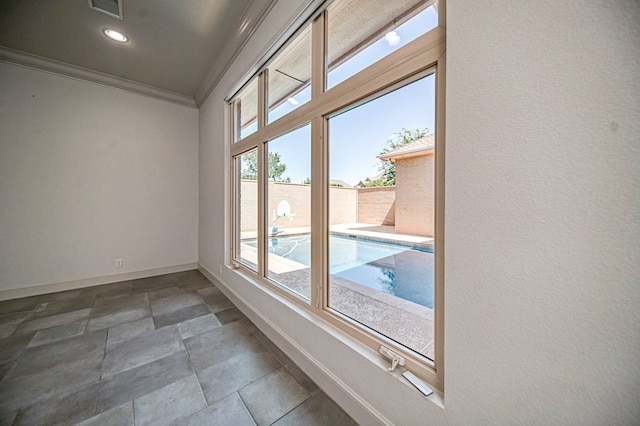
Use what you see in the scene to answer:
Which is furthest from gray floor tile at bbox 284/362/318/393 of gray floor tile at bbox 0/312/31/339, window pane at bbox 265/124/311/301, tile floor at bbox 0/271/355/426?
gray floor tile at bbox 0/312/31/339

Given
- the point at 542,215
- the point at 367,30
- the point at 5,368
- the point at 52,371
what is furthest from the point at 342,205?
the point at 5,368

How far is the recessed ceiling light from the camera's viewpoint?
2532 mm

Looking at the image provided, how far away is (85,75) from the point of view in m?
3.29

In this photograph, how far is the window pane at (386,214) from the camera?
1.20 m

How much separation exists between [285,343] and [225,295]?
156 centimetres

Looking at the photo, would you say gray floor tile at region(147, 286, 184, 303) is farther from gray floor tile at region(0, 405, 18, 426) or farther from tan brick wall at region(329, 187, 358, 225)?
tan brick wall at region(329, 187, 358, 225)

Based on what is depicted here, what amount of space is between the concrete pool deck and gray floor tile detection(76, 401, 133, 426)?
48.8 inches

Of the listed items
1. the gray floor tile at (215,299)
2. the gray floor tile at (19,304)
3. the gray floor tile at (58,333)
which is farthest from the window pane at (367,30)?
the gray floor tile at (19,304)

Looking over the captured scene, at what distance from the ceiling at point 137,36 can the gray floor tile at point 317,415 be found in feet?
10.2

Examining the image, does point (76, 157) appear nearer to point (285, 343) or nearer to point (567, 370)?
point (285, 343)

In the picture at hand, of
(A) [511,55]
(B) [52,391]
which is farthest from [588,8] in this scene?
(B) [52,391]

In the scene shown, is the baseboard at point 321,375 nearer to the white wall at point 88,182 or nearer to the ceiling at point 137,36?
the white wall at point 88,182

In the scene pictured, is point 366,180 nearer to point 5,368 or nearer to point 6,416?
point 6,416

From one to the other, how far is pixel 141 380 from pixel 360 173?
7.04 ft
